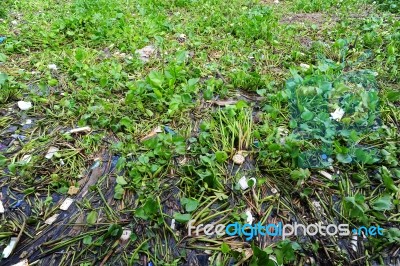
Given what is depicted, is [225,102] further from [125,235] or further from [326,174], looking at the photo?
[125,235]

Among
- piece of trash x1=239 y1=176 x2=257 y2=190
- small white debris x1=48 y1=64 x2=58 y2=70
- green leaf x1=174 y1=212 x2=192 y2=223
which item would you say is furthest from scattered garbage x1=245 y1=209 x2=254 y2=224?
small white debris x1=48 y1=64 x2=58 y2=70

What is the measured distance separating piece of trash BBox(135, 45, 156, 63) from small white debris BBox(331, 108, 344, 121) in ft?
5.81

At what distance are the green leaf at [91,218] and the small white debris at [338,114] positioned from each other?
157cm

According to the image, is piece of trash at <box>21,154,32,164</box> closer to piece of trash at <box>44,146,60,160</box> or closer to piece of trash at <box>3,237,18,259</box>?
piece of trash at <box>44,146,60,160</box>

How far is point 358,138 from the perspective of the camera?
5.89ft

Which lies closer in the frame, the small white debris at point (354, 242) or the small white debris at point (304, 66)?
the small white debris at point (354, 242)

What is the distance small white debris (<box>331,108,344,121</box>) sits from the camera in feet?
6.40

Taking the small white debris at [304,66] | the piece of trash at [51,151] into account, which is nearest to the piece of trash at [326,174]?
the small white debris at [304,66]

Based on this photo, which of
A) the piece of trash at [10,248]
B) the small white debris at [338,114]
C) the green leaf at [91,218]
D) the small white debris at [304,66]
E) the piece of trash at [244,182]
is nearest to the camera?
the piece of trash at [10,248]

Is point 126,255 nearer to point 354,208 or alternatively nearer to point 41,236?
point 41,236

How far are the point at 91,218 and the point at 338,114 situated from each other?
163cm

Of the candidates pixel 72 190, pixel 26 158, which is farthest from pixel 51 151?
pixel 72 190

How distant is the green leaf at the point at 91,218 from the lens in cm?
151

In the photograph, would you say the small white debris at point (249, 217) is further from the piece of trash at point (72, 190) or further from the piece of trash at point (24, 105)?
the piece of trash at point (24, 105)
